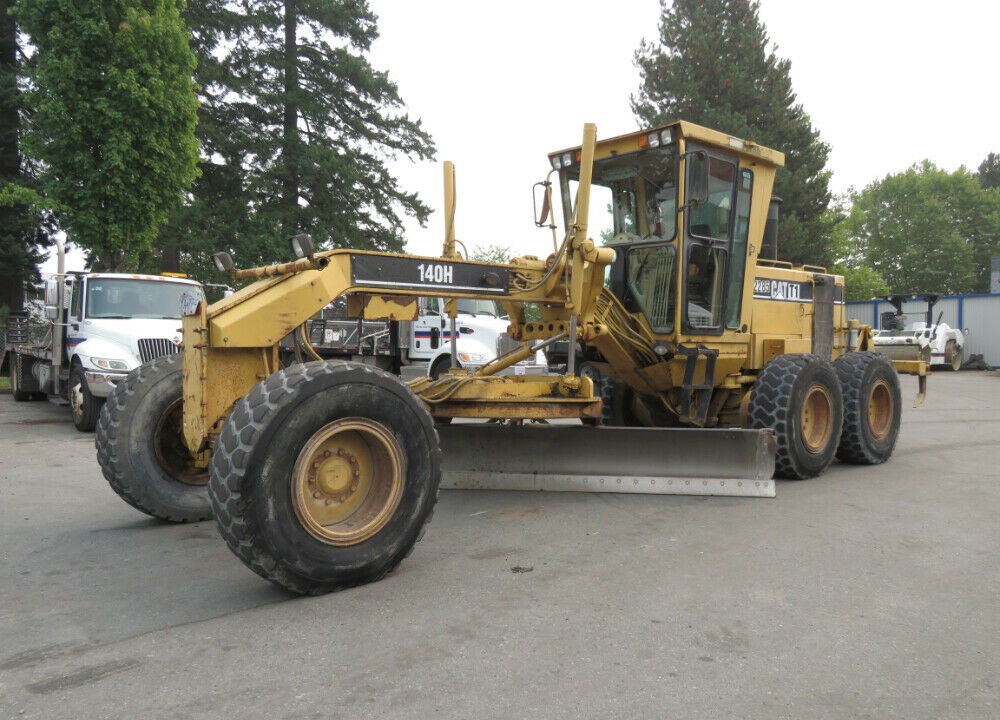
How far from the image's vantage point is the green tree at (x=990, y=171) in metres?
81.3

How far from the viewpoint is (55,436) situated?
35.9ft

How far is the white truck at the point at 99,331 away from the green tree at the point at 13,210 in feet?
32.2

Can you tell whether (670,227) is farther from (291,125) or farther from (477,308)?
(291,125)

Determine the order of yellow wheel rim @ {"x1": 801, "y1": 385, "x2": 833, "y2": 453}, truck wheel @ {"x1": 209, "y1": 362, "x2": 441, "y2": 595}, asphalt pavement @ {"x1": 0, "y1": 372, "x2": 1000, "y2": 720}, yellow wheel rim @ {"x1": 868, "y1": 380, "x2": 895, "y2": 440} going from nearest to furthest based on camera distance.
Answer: asphalt pavement @ {"x1": 0, "y1": 372, "x2": 1000, "y2": 720} → truck wheel @ {"x1": 209, "y1": 362, "x2": 441, "y2": 595} → yellow wheel rim @ {"x1": 801, "y1": 385, "x2": 833, "y2": 453} → yellow wheel rim @ {"x1": 868, "y1": 380, "x2": 895, "y2": 440}

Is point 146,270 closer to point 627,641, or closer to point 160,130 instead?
point 160,130

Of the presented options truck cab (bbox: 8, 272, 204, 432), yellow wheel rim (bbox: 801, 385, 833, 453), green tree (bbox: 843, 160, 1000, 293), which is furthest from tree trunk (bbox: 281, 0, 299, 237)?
green tree (bbox: 843, 160, 1000, 293)

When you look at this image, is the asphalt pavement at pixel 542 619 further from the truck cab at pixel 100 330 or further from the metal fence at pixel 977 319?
the metal fence at pixel 977 319

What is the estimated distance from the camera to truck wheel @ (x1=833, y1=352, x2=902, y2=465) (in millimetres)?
8336

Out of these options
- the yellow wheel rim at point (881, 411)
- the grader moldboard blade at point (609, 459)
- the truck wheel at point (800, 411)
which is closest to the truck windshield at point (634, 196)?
the truck wheel at point (800, 411)

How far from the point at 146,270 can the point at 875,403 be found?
924 inches

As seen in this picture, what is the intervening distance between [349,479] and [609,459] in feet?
9.66

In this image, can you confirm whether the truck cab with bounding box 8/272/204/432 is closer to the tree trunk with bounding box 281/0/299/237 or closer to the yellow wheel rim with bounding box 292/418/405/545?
the yellow wheel rim with bounding box 292/418/405/545

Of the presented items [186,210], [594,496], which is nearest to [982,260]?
[186,210]

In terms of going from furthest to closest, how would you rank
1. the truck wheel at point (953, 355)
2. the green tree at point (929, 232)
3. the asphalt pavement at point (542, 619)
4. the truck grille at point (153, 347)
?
the green tree at point (929, 232), the truck wheel at point (953, 355), the truck grille at point (153, 347), the asphalt pavement at point (542, 619)
